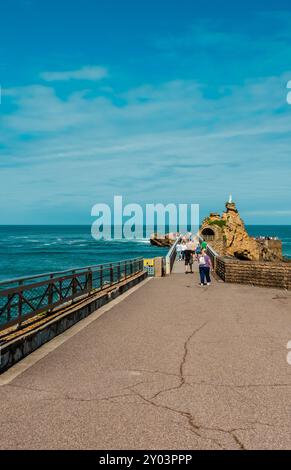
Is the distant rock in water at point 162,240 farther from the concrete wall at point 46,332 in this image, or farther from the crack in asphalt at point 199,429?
the crack in asphalt at point 199,429

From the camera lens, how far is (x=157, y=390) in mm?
6258

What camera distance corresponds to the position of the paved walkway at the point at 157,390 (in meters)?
4.74

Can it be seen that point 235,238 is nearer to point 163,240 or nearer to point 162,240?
point 163,240

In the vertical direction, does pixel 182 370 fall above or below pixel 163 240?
below

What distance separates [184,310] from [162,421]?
27.4 feet

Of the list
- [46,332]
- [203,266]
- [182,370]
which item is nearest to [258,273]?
[203,266]

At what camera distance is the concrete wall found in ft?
24.3

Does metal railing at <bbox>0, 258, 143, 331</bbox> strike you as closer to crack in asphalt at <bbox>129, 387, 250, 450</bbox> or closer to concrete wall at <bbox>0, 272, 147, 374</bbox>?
concrete wall at <bbox>0, 272, 147, 374</bbox>

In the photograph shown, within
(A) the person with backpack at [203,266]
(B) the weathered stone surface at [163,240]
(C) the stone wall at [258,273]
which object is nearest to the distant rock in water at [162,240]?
(B) the weathered stone surface at [163,240]

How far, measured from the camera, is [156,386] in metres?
6.43

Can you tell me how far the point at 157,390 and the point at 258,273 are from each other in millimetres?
15360

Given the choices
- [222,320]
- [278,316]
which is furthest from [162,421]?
[278,316]

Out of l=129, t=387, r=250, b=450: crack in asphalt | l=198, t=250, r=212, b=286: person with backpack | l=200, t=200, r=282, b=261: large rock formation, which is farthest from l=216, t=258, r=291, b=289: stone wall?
l=200, t=200, r=282, b=261: large rock formation

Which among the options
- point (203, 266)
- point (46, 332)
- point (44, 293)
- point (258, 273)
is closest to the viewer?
point (46, 332)
